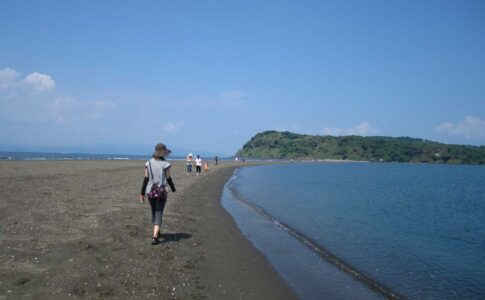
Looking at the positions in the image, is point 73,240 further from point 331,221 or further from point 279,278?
point 331,221

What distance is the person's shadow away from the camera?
12320mm

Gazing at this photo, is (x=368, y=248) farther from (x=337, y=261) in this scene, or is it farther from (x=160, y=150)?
(x=160, y=150)

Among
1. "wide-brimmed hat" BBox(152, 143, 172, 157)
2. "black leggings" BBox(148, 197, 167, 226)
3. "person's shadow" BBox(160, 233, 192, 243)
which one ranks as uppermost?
"wide-brimmed hat" BBox(152, 143, 172, 157)

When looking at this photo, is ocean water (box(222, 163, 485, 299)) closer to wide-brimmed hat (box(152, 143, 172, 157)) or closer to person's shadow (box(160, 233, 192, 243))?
person's shadow (box(160, 233, 192, 243))

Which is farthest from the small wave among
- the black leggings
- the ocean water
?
the black leggings

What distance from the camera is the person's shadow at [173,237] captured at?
12.3 meters

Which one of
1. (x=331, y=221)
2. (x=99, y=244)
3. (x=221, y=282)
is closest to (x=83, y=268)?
(x=99, y=244)

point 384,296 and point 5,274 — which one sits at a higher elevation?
point 5,274

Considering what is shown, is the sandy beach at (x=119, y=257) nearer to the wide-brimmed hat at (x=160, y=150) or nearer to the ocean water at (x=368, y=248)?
the ocean water at (x=368, y=248)

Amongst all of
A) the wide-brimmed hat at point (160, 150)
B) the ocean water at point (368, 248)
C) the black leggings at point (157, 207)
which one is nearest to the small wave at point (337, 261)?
the ocean water at point (368, 248)

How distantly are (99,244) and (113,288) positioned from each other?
3.27 meters

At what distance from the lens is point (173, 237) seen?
42.1 feet

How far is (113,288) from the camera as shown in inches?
303

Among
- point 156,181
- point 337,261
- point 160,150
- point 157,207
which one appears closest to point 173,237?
point 157,207
